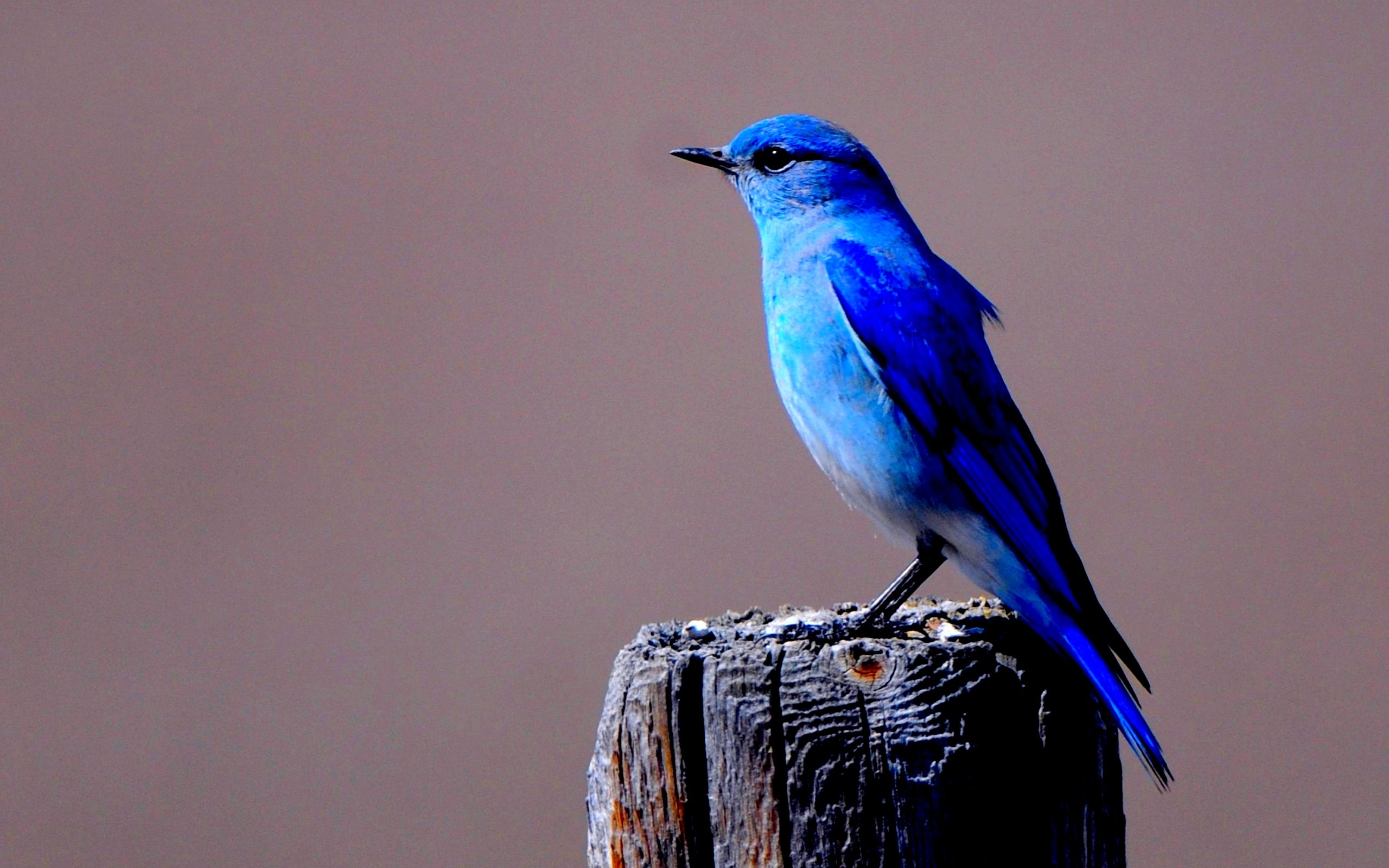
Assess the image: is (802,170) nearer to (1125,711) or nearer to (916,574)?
(916,574)

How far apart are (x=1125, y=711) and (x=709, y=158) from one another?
2.33 meters

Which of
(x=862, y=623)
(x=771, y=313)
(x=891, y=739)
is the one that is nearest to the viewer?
(x=891, y=739)

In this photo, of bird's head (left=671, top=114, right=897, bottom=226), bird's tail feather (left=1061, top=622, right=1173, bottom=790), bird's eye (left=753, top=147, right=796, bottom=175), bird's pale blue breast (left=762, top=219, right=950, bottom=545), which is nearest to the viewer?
bird's tail feather (left=1061, top=622, right=1173, bottom=790)

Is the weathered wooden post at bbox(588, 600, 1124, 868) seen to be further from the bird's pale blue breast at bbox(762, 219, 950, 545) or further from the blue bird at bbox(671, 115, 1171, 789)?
the bird's pale blue breast at bbox(762, 219, 950, 545)

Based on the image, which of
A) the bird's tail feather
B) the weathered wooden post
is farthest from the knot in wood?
the bird's tail feather

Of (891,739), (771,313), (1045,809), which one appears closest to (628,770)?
(891,739)

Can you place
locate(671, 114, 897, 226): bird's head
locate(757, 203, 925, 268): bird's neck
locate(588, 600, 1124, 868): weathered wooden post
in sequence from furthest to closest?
locate(671, 114, 897, 226): bird's head
locate(757, 203, 925, 268): bird's neck
locate(588, 600, 1124, 868): weathered wooden post

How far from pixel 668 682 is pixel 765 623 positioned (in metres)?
0.80

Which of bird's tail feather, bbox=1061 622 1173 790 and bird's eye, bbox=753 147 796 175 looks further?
bird's eye, bbox=753 147 796 175

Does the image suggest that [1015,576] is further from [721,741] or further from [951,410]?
[721,741]

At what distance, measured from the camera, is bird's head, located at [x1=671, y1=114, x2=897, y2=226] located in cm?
387

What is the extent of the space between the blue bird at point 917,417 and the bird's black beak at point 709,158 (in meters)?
0.53

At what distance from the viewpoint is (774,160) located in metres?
4.00

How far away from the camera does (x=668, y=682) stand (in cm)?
223
